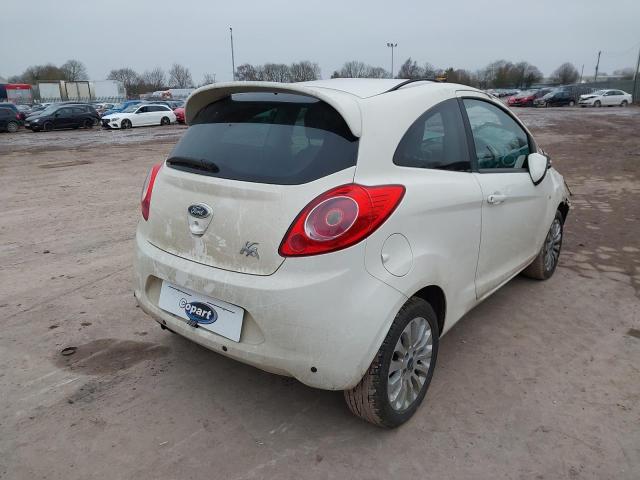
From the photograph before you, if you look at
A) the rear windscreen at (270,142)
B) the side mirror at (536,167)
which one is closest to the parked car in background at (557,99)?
the side mirror at (536,167)

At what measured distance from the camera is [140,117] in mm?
30141

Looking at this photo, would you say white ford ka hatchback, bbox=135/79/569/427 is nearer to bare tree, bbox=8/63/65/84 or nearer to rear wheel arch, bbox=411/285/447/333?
rear wheel arch, bbox=411/285/447/333

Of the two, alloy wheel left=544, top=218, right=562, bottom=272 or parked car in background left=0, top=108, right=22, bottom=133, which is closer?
alloy wheel left=544, top=218, right=562, bottom=272

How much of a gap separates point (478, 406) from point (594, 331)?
139 centimetres

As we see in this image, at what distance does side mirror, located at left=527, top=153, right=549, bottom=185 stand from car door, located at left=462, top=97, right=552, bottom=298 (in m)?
0.04

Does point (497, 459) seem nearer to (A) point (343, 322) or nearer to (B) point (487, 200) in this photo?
(A) point (343, 322)

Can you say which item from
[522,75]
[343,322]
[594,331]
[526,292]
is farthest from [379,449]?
[522,75]

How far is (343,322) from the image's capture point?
84.9 inches

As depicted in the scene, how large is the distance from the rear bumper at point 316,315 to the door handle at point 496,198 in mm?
1067

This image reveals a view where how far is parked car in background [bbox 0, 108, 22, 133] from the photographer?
27688 millimetres

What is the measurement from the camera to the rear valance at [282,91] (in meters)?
2.36

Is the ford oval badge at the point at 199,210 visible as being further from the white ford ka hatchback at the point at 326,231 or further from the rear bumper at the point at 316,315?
the rear bumper at the point at 316,315

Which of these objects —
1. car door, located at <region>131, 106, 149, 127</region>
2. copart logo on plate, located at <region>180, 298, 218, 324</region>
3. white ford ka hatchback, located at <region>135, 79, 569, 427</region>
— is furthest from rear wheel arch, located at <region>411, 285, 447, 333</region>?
car door, located at <region>131, 106, 149, 127</region>

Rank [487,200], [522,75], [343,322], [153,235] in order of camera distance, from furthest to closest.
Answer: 1. [522,75]
2. [487,200]
3. [153,235]
4. [343,322]
